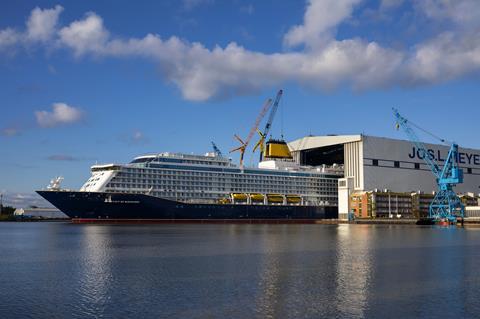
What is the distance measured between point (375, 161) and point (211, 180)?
43.1 m

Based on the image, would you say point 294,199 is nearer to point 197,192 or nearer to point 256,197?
point 256,197

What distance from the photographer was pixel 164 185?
331 feet

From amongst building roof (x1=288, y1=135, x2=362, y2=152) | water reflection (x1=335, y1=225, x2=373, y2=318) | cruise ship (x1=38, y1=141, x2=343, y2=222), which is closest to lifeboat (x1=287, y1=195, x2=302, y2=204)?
cruise ship (x1=38, y1=141, x2=343, y2=222)

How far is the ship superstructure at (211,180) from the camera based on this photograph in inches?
3848

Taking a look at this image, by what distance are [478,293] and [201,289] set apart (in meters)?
12.7

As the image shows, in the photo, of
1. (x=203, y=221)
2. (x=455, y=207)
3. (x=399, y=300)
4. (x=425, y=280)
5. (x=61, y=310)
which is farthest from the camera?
(x=455, y=207)

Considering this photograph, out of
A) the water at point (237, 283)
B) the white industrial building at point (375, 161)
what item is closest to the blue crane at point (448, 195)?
the white industrial building at point (375, 161)

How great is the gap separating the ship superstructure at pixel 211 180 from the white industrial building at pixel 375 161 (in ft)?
19.5

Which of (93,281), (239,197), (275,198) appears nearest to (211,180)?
(239,197)

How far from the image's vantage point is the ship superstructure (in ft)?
321

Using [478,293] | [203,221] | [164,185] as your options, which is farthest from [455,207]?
[478,293]

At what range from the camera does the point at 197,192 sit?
104 meters

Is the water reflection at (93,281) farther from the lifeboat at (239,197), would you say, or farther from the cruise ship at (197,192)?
the lifeboat at (239,197)

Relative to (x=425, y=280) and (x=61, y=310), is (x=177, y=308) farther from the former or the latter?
(x=425, y=280)
